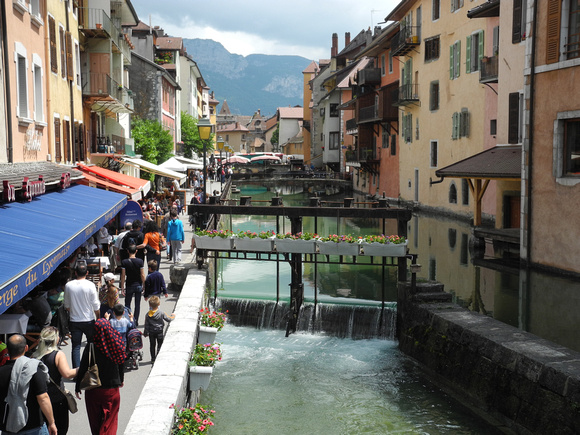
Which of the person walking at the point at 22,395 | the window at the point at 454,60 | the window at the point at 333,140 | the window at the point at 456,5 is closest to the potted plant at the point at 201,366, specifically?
the person walking at the point at 22,395

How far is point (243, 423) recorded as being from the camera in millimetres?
10180

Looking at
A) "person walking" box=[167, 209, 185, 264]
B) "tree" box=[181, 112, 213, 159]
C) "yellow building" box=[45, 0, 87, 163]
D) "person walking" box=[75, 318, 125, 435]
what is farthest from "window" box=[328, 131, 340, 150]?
"person walking" box=[75, 318, 125, 435]

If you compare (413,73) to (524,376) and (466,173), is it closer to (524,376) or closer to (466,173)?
(466,173)

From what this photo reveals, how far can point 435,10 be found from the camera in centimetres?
3731

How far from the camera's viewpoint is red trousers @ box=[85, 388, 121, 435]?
6.27 m

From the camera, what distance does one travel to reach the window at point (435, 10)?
36.9 metres

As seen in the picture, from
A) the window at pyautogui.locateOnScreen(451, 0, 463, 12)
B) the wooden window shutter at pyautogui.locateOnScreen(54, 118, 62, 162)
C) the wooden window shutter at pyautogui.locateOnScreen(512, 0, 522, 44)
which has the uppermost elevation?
the window at pyautogui.locateOnScreen(451, 0, 463, 12)

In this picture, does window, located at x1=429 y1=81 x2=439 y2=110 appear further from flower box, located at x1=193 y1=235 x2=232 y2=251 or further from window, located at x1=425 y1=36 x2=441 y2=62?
flower box, located at x1=193 y1=235 x2=232 y2=251

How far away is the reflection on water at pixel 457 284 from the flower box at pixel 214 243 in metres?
1.33

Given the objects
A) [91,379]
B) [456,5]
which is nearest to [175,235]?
[91,379]

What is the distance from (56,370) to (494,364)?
669cm

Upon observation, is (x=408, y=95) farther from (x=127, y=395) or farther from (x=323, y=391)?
(x=127, y=395)

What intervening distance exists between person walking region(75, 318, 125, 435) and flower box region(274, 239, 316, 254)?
8.02 meters

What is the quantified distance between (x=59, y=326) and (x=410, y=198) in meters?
34.9
